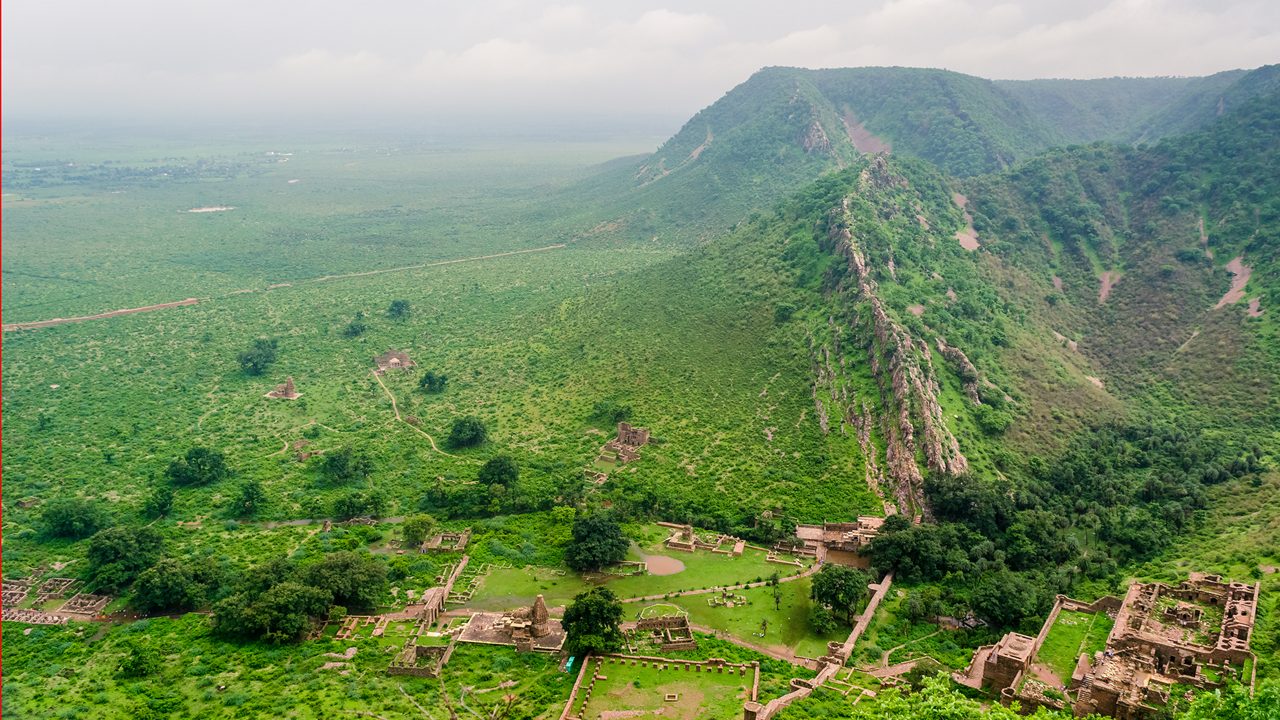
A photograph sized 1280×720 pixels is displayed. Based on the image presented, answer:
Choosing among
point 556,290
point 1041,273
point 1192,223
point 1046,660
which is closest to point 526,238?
point 556,290

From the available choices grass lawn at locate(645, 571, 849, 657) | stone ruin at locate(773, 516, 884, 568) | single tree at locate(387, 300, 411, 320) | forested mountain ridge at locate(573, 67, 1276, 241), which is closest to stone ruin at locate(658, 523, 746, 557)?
stone ruin at locate(773, 516, 884, 568)

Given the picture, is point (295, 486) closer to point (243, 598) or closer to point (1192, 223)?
point (243, 598)

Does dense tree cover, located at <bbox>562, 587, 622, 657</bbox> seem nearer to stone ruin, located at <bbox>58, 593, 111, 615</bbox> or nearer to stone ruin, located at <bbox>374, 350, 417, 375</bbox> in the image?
stone ruin, located at <bbox>58, 593, 111, 615</bbox>

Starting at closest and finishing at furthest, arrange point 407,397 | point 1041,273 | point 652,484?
1. point 652,484
2. point 407,397
3. point 1041,273

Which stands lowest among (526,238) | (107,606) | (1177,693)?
(107,606)

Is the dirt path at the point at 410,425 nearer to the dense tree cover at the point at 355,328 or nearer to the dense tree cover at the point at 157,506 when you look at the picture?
the dense tree cover at the point at 355,328
